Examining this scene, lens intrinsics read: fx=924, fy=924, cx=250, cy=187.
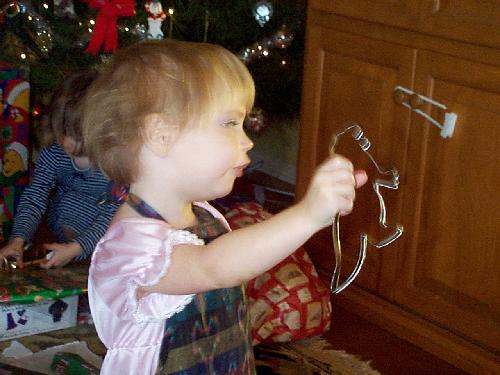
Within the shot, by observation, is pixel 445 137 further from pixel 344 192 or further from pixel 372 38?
pixel 344 192

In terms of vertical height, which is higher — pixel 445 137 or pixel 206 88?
pixel 206 88

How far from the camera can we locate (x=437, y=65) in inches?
73.4

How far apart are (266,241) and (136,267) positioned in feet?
0.65

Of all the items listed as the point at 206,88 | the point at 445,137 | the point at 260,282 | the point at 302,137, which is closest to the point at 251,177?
the point at 302,137

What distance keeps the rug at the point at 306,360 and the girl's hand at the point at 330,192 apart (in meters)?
1.06

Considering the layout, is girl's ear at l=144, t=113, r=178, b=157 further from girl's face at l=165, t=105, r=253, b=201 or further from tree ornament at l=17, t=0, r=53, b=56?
tree ornament at l=17, t=0, r=53, b=56

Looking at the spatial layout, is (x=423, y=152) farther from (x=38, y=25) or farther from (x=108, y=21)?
(x=38, y=25)

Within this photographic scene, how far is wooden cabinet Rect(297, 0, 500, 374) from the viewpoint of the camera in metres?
1.80

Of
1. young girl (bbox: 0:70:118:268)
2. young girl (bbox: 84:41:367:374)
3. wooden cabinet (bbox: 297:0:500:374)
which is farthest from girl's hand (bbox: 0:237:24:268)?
young girl (bbox: 84:41:367:374)

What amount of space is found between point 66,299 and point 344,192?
126 centimetres

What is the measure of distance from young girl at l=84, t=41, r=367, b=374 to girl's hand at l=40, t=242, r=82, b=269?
3.08 ft

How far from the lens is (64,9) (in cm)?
248

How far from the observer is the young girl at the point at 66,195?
214 centimetres

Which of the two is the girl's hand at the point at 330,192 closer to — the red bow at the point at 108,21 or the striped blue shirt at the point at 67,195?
the striped blue shirt at the point at 67,195
